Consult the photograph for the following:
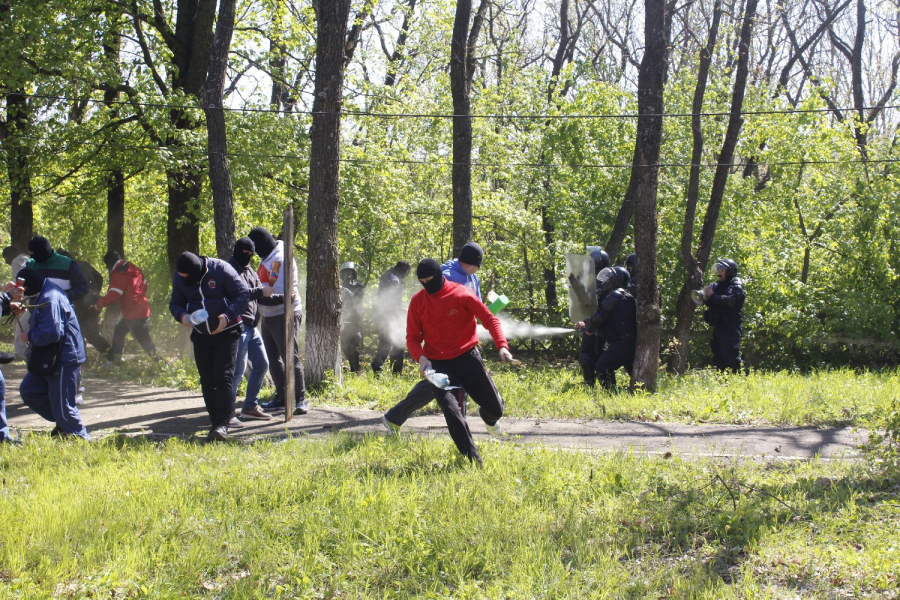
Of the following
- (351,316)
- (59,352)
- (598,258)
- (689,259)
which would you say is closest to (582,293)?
(598,258)

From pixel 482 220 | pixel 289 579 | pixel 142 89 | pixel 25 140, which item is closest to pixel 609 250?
pixel 482 220

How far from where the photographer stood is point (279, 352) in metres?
8.81

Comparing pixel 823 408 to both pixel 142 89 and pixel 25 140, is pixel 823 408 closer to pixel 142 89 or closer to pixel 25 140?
pixel 142 89

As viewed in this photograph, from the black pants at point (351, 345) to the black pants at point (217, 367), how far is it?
564 cm

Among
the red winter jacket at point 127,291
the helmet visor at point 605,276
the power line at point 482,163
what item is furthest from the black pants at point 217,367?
the red winter jacket at point 127,291

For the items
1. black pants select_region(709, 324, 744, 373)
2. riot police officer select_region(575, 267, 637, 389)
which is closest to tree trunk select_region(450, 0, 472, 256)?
riot police officer select_region(575, 267, 637, 389)

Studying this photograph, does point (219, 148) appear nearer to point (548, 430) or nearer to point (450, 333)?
point (548, 430)

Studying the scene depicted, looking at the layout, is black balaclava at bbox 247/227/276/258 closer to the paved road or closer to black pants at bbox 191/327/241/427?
black pants at bbox 191/327/241/427

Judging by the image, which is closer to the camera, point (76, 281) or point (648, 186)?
point (76, 281)

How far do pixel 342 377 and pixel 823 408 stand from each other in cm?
626

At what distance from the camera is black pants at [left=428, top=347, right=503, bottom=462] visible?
243 inches

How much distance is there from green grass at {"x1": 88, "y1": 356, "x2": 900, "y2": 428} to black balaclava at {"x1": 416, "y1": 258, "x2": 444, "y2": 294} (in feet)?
11.1

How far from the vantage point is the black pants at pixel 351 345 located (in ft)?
43.3

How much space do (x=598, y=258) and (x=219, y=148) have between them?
599cm
